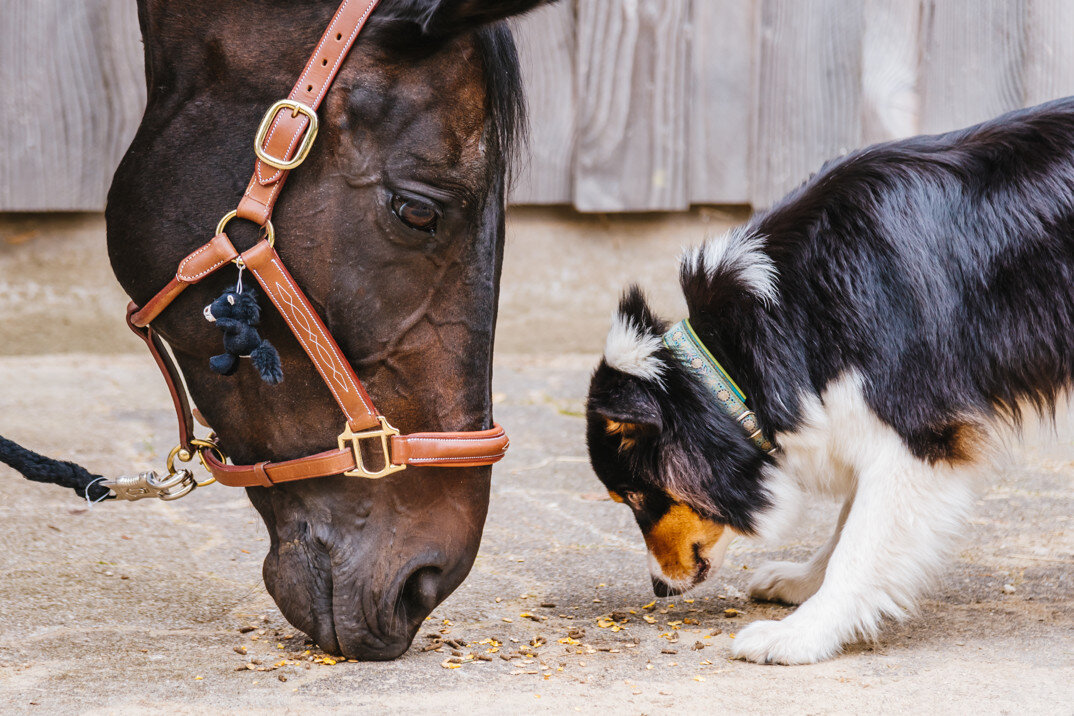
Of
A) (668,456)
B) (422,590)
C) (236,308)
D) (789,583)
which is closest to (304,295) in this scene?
(236,308)

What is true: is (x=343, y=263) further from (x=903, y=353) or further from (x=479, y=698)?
(x=903, y=353)

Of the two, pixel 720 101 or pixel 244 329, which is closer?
pixel 244 329

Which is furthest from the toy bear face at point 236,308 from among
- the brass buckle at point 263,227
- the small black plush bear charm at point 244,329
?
the brass buckle at point 263,227

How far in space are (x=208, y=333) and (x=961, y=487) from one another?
5.29ft

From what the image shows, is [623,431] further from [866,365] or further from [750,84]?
[750,84]

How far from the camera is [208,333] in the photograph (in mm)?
1986

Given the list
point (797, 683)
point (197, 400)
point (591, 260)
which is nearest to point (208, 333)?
point (197, 400)

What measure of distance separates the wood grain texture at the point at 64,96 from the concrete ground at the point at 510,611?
817 millimetres

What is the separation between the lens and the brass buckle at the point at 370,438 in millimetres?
1954

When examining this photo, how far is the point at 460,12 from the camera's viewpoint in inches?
72.2

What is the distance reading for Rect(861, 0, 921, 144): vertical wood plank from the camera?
15.5ft

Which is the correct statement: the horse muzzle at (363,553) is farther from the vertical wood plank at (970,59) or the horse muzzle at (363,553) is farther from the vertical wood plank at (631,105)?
the vertical wood plank at (970,59)

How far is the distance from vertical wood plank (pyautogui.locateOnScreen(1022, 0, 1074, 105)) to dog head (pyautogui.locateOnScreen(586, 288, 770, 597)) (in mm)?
2963

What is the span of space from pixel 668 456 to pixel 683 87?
2734mm
